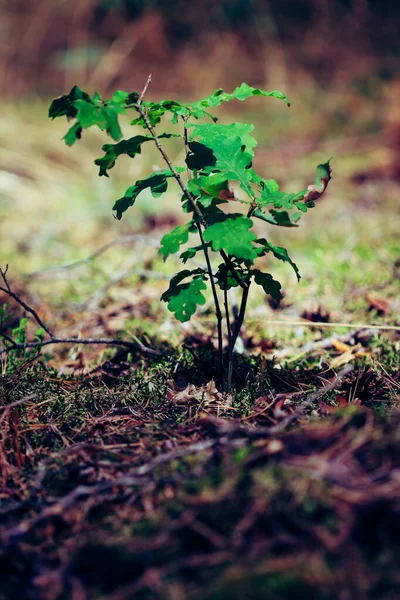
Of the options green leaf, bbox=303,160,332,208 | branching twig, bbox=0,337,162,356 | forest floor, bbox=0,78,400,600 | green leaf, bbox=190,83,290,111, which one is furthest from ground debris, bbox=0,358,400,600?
green leaf, bbox=190,83,290,111

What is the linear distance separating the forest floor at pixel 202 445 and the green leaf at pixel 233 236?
1.77 feet

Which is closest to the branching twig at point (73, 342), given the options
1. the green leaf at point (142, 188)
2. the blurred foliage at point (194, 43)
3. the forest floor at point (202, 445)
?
the forest floor at point (202, 445)

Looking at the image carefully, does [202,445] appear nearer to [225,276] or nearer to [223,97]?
[225,276]

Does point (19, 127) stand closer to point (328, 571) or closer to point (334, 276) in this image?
point (334, 276)

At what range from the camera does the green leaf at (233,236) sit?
1.37 meters

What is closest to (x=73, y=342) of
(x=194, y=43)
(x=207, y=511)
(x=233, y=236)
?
(x=233, y=236)

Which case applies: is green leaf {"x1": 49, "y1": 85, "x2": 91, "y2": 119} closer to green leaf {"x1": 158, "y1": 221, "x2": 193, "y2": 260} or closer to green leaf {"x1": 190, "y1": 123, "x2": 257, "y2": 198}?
green leaf {"x1": 190, "y1": 123, "x2": 257, "y2": 198}

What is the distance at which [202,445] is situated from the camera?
135cm

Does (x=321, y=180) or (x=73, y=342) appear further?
(x=73, y=342)

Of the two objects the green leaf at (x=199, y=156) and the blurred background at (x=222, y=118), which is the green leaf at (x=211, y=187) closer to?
the green leaf at (x=199, y=156)

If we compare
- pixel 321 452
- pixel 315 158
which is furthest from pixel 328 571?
pixel 315 158

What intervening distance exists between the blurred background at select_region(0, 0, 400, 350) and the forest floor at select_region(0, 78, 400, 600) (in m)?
0.08

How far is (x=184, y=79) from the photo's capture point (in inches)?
301

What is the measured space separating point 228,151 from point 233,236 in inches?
14.0
